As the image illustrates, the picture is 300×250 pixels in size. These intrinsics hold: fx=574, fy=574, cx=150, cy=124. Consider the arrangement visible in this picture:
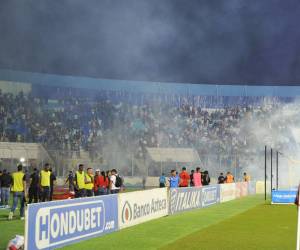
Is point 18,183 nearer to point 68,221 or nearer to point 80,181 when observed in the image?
point 80,181

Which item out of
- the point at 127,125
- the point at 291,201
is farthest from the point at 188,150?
the point at 291,201

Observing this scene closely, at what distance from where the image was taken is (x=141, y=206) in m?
18.1

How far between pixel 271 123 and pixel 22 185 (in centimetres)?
4424

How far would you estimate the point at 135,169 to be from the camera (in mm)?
46906

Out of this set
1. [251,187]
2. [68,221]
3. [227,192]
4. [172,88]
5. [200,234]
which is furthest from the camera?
→ [172,88]

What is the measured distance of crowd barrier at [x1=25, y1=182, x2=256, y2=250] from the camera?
35.6 feet

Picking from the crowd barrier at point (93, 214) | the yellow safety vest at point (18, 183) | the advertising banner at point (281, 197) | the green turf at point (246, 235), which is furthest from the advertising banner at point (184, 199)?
the yellow safety vest at point (18, 183)

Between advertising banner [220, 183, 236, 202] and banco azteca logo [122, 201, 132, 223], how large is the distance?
15.5m

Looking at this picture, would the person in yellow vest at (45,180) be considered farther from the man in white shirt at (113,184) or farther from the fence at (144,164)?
the fence at (144,164)

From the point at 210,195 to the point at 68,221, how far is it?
1713cm

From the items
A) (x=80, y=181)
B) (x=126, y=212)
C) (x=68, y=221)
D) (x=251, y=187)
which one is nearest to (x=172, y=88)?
(x=251, y=187)

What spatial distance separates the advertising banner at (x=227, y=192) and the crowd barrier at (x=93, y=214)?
24.8 ft

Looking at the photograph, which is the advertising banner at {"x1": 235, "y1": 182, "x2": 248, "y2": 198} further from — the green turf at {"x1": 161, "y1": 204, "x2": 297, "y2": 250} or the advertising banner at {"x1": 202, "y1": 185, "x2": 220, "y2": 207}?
the green turf at {"x1": 161, "y1": 204, "x2": 297, "y2": 250}

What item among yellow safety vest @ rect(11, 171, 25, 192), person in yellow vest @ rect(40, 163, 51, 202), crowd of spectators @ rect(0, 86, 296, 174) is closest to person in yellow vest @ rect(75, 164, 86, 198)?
person in yellow vest @ rect(40, 163, 51, 202)
